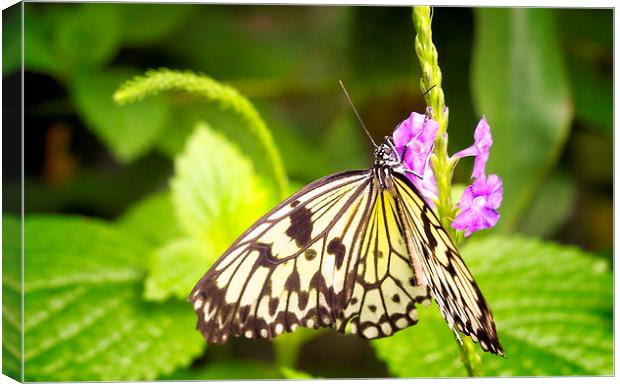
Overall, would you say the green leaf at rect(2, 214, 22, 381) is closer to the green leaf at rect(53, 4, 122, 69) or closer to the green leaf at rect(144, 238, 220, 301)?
the green leaf at rect(144, 238, 220, 301)

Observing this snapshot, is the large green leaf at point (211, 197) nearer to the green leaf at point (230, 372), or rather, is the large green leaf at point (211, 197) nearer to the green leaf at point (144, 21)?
the green leaf at point (230, 372)

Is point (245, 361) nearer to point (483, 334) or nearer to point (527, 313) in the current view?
point (527, 313)

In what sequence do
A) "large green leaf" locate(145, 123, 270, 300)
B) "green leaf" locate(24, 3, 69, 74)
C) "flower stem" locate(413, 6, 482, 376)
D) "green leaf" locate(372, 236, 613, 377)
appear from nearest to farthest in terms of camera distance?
1. "flower stem" locate(413, 6, 482, 376)
2. "green leaf" locate(372, 236, 613, 377)
3. "large green leaf" locate(145, 123, 270, 300)
4. "green leaf" locate(24, 3, 69, 74)

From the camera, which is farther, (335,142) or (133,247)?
(335,142)

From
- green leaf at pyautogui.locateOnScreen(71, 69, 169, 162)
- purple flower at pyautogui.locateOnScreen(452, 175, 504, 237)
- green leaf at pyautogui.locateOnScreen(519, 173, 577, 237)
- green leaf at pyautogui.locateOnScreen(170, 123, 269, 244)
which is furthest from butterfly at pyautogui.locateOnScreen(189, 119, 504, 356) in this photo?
green leaf at pyautogui.locateOnScreen(519, 173, 577, 237)

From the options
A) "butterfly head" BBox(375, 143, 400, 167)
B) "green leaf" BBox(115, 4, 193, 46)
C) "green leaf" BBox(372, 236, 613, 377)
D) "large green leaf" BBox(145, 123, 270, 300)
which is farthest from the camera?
"green leaf" BBox(115, 4, 193, 46)

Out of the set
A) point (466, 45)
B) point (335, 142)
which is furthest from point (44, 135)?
point (466, 45)

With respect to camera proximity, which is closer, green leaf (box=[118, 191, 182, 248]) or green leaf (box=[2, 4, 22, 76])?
green leaf (box=[2, 4, 22, 76])

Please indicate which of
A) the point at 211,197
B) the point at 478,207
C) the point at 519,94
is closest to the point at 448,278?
the point at 478,207
